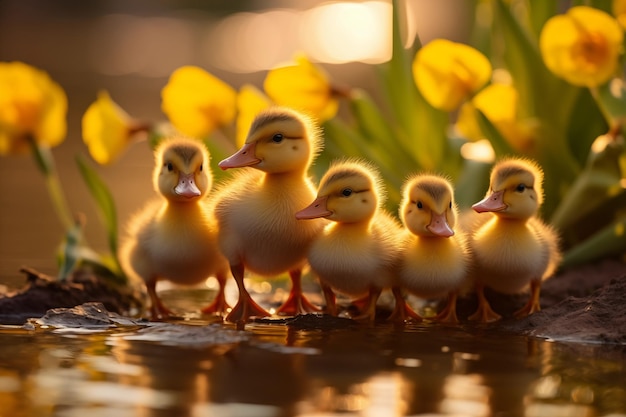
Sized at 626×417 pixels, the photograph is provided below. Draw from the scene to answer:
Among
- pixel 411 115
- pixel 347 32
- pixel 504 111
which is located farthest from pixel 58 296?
pixel 347 32

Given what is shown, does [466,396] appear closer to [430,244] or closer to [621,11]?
[430,244]

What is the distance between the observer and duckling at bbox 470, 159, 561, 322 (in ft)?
12.3

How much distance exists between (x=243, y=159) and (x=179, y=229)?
0.37 meters

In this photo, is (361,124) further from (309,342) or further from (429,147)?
(309,342)

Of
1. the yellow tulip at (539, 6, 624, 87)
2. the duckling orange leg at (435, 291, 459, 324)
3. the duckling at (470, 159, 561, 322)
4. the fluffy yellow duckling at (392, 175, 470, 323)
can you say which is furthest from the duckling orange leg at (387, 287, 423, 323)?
the yellow tulip at (539, 6, 624, 87)

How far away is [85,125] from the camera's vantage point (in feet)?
16.2

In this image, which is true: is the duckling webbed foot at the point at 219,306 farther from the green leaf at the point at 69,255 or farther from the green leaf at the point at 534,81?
the green leaf at the point at 534,81

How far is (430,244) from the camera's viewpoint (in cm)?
372

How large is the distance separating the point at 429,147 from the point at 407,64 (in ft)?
1.30

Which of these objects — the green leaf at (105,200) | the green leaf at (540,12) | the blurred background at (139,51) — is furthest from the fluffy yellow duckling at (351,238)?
the green leaf at (540,12)

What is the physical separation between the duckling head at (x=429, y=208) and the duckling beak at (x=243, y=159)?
1.68 feet

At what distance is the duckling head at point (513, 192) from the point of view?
3.74m

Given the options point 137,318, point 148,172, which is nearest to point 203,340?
point 137,318

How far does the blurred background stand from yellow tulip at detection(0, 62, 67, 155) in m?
0.56
